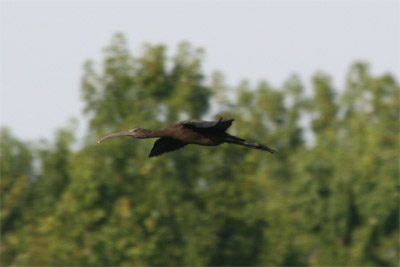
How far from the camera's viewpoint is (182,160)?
41.5 metres

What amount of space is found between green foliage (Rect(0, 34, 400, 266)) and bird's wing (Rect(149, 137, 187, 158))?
22668 mm

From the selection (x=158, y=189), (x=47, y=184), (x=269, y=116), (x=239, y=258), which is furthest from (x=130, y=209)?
(x=269, y=116)

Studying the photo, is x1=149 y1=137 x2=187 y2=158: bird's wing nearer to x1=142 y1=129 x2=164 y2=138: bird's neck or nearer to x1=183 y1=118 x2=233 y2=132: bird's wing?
x1=142 y1=129 x2=164 y2=138: bird's neck

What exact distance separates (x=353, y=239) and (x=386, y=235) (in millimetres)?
1535

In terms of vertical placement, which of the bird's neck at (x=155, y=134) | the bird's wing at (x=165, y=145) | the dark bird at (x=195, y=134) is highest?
the bird's wing at (x=165, y=145)

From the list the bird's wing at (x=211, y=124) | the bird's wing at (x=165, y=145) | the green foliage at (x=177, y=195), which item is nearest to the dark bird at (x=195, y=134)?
the bird's wing at (x=211, y=124)

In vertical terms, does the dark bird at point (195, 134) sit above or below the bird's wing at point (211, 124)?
above

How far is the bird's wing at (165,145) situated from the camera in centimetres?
1572

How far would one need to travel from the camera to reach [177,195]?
4038cm

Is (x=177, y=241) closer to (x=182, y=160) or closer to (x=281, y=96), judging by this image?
(x=182, y=160)

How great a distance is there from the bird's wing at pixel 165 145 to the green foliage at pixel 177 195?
2267cm

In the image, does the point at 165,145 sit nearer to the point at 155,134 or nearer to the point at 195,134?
the point at 155,134

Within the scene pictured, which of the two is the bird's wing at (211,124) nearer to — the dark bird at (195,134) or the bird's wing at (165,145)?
the dark bird at (195,134)

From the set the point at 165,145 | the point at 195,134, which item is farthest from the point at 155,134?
the point at 165,145
